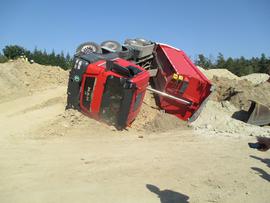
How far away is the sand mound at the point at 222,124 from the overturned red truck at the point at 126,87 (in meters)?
0.46

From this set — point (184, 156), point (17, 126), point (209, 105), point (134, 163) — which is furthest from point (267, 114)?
point (17, 126)

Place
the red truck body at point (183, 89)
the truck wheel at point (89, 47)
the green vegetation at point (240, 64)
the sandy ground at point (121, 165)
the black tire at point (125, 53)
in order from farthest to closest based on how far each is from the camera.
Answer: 1. the green vegetation at point (240, 64)
2. the truck wheel at point (89, 47)
3. the black tire at point (125, 53)
4. the red truck body at point (183, 89)
5. the sandy ground at point (121, 165)

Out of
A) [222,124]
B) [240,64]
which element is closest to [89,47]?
[222,124]

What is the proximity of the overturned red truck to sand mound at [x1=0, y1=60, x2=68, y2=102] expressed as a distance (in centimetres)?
762

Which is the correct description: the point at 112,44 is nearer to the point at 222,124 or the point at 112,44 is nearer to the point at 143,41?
the point at 143,41

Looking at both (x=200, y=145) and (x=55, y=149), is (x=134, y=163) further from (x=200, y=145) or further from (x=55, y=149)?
(x=200, y=145)

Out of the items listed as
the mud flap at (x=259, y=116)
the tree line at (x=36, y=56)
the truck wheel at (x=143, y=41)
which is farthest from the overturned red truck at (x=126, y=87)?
the tree line at (x=36, y=56)

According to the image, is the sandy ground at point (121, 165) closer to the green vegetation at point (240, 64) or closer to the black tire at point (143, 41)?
the black tire at point (143, 41)

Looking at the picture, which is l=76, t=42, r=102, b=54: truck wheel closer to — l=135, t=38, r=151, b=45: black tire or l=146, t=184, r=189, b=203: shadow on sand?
l=135, t=38, r=151, b=45: black tire

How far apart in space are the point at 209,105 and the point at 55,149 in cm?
655

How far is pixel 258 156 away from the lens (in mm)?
8398

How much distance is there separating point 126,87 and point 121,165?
2609 mm

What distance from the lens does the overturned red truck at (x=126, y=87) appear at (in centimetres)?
952

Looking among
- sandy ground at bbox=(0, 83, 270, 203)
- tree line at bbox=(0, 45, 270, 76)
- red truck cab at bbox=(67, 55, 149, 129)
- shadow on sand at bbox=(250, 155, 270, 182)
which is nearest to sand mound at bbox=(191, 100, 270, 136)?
sandy ground at bbox=(0, 83, 270, 203)
